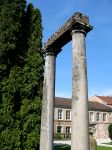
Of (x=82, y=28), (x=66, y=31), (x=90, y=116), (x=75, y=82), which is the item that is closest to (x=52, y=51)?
(x=66, y=31)

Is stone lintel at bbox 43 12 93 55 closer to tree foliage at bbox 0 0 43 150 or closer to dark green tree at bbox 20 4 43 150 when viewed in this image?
tree foliage at bbox 0 0 43 150

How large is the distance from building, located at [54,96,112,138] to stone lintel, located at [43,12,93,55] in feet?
139

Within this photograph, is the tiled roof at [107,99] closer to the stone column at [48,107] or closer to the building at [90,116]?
the building at [90,116]

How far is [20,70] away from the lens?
15.6 meters

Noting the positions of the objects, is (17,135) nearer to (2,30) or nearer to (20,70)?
(20,70)

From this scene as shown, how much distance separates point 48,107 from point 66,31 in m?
2.94

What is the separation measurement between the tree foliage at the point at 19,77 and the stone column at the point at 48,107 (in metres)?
4.51

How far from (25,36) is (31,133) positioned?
18.7 ft

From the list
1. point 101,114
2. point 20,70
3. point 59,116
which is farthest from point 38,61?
point 101,114

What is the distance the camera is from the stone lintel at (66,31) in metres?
8.68

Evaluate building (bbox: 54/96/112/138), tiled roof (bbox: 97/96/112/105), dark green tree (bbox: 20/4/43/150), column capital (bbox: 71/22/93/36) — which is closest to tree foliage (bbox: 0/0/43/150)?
dark green tree (bbox: 20/4/43/150)

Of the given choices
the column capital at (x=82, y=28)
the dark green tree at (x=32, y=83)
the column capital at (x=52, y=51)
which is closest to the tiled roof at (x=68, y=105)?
the dark green tree at (x=32, y=83)

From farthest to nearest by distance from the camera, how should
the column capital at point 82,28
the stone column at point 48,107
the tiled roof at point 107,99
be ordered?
the tiled roof at point 107,99, the stone column at point 48,107, the column capital at point 82,28

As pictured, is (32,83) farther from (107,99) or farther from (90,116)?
(107,99)
